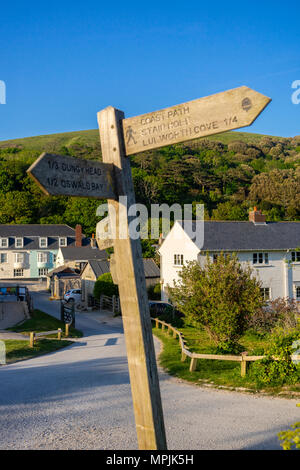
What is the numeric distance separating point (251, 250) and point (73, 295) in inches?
762

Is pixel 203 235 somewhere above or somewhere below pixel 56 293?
above

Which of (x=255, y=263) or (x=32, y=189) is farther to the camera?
(x=32, y=189)

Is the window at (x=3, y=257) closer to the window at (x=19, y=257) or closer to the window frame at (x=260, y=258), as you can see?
the window at (x=19, y=257)

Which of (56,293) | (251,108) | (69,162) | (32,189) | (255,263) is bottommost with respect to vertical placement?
(56,293)

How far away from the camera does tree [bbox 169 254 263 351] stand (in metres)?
15.8

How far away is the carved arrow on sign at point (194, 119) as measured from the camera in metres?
3.39

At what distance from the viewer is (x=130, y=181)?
4.06m

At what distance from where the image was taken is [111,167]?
4027mm

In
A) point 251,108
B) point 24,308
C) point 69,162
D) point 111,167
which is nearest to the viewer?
point 251,108

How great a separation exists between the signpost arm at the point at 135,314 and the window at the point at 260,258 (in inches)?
1210

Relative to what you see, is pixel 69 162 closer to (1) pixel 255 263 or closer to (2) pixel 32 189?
(1) pixel 255 263

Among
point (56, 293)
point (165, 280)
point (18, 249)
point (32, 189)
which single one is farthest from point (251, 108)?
point (32, 189)

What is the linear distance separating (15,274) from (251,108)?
210 ft

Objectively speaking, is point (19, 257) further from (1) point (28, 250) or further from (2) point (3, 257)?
(2) point (3, 257)
